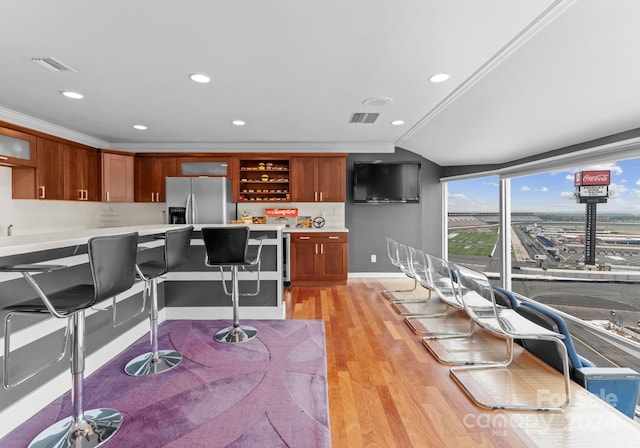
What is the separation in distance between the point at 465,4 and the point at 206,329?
132 inches

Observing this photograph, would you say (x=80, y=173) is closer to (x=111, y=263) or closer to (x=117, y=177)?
(x=117, y=177)

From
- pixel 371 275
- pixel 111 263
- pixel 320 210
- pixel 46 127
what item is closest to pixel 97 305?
pixel 111 263

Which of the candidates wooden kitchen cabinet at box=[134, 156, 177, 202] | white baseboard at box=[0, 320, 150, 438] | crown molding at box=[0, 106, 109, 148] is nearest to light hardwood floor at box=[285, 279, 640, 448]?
white baseboard at box=[0, 320, 150, 438]

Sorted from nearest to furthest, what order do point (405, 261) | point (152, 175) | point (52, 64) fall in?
1. point (52, 64)
2. point (405, 261)
3. point (152, 175)

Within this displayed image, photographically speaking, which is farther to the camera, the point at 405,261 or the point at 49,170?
the point at 405,261

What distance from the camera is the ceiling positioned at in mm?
1916

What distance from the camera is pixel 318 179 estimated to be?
5430 mm

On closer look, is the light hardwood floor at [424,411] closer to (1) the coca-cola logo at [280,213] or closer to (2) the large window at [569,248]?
(2) the large window at [569,248]

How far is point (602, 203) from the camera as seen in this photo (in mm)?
3486

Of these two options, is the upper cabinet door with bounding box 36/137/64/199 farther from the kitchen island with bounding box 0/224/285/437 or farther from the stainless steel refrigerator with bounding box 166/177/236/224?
the kitchen island with bounding box 0/224/285/437

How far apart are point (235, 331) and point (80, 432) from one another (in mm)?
1389

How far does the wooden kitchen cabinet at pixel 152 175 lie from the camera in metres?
5.32

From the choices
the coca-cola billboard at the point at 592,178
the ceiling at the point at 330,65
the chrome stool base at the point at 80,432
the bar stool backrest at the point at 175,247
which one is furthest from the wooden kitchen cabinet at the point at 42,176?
the coca-cola billboard at the point at 592,178

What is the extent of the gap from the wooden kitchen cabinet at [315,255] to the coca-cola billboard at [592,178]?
3135 mm
